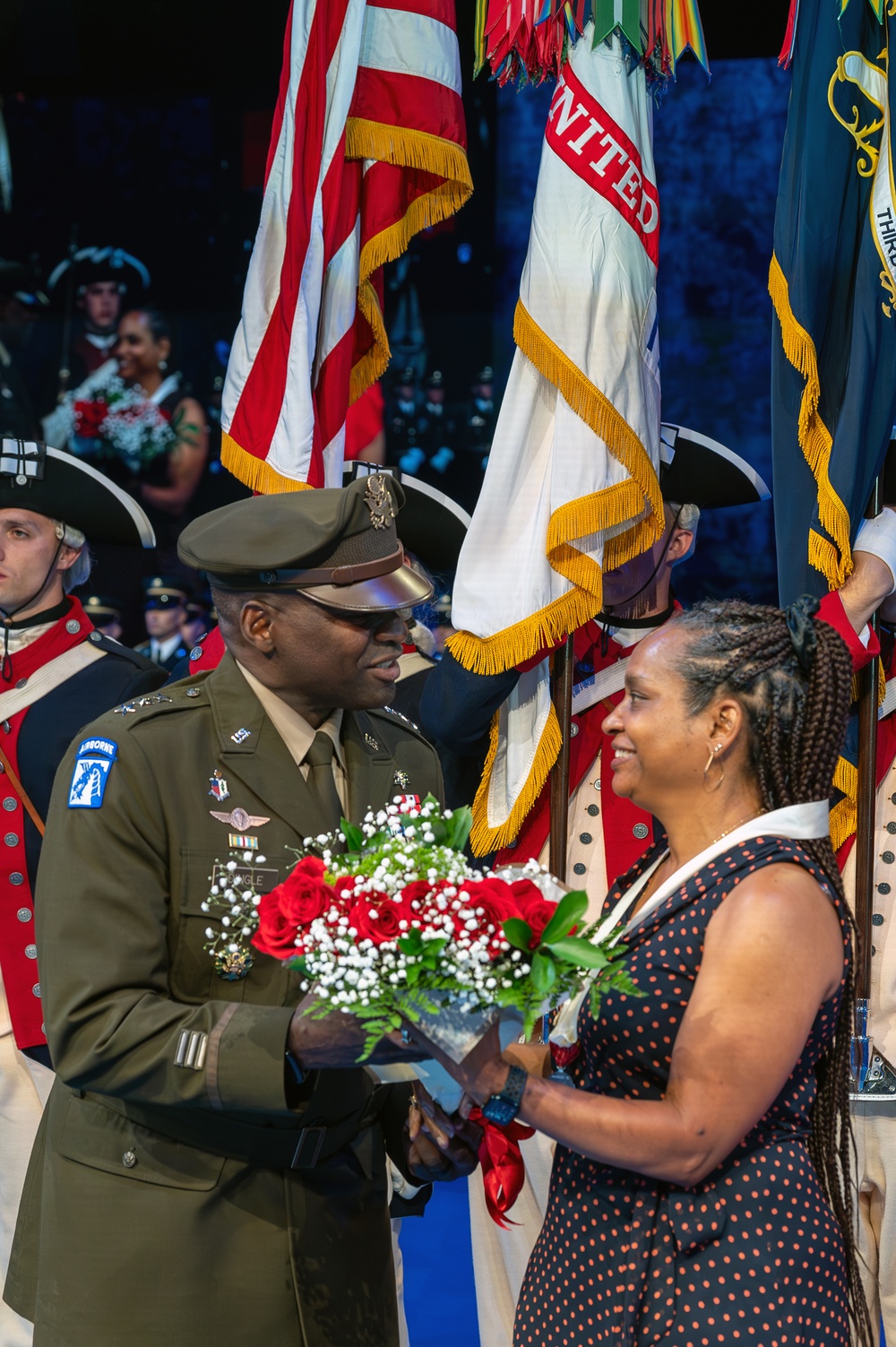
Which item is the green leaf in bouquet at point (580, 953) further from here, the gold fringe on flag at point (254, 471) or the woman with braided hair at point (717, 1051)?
the gold fringe on flag at point (254, 471)

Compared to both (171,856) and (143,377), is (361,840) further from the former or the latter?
(143,377)

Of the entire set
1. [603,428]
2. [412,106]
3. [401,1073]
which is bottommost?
[401,1073]

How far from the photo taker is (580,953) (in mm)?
1748

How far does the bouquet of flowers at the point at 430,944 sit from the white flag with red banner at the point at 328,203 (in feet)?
6.52

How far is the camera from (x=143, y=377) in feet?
19.5

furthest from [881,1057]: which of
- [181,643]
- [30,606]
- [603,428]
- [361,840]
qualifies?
[181,643]

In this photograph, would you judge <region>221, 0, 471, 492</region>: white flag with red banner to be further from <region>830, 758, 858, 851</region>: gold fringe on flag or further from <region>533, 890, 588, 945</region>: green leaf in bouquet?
<region>533, 890, 588, 945</region>: green leaf in bouquet

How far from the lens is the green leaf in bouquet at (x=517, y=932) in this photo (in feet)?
5.79

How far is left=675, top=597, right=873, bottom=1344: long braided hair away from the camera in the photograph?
2.03 metres

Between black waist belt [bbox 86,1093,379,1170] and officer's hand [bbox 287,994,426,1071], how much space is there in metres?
0.21

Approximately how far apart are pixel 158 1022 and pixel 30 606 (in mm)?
2222

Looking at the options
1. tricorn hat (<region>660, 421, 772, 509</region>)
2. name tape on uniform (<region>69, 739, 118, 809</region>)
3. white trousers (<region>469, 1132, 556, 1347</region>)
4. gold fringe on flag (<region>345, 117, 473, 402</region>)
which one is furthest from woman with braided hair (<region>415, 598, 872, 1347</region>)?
gold fringe on flag (<region>345, 117, 473, 402</region>)

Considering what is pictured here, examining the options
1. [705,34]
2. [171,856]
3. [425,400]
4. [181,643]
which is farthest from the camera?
[181,643]

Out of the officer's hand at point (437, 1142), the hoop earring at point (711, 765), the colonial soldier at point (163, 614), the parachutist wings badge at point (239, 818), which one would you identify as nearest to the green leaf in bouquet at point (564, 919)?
the hoop earring at point (711, 765)
